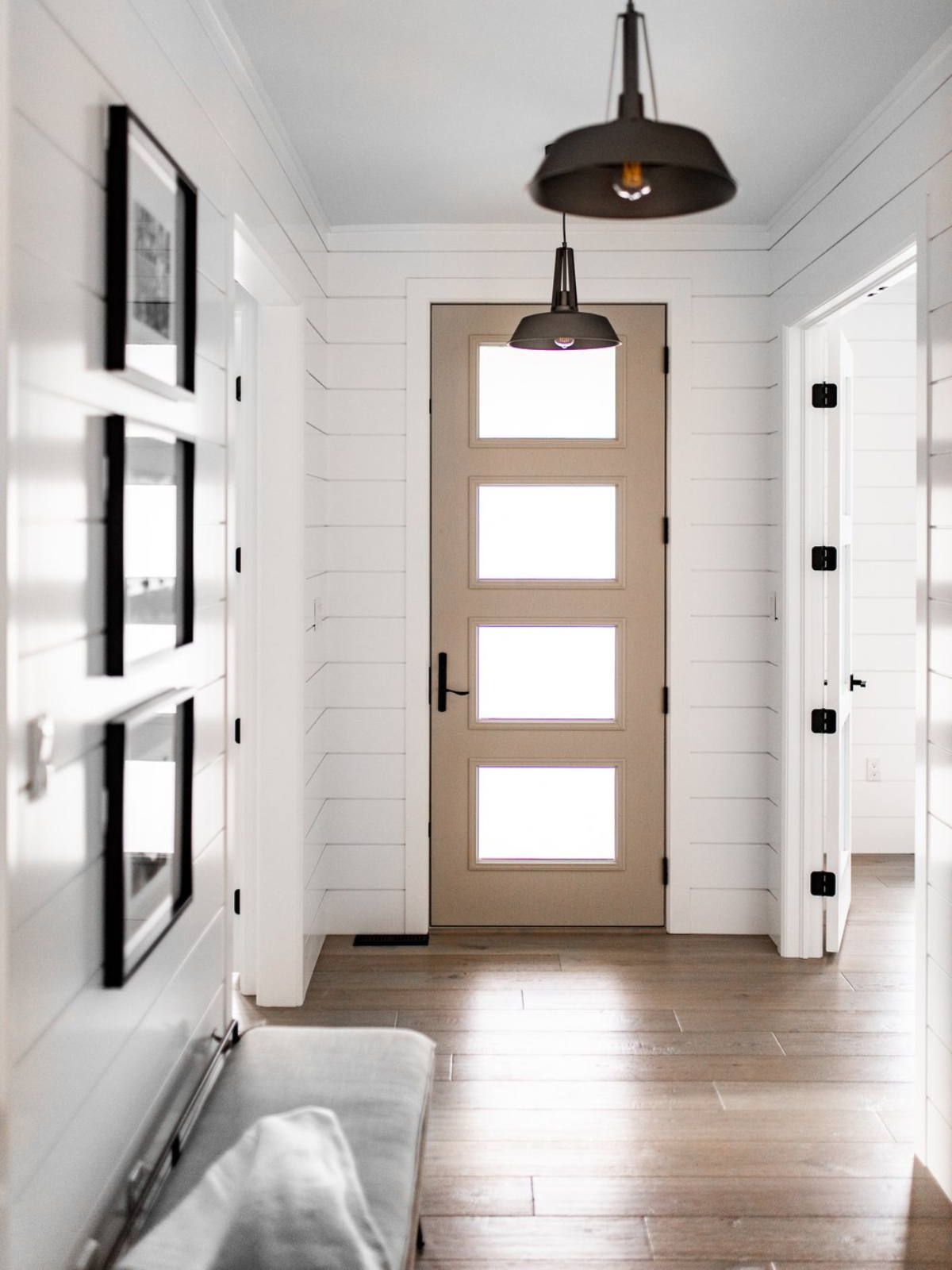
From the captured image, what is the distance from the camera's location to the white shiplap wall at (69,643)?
1357 millimetres

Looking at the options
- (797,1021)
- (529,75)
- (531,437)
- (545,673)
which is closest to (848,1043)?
(797,1021)

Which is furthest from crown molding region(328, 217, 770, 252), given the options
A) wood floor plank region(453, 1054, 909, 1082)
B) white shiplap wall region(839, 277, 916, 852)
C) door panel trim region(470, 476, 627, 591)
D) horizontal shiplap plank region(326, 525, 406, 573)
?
wood floor plank region(453, 1054, 909, 1082)

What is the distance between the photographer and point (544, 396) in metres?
4.29

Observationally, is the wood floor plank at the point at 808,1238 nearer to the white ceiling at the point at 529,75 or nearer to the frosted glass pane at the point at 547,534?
the frosted glass pane at the point at 547,534

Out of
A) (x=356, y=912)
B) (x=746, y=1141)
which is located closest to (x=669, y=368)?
(x=356, y=912)

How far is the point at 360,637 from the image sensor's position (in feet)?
14.1

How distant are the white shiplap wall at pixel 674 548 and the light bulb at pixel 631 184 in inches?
107

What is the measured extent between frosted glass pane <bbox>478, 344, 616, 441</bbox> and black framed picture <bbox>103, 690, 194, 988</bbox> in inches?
96.5

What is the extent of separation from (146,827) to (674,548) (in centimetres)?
282

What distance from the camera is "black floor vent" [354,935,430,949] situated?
13.8ft

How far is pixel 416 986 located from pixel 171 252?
103 inches

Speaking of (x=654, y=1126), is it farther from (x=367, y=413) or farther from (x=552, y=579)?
(x=367, y=413)

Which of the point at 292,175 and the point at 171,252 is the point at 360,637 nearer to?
the point at 292,175

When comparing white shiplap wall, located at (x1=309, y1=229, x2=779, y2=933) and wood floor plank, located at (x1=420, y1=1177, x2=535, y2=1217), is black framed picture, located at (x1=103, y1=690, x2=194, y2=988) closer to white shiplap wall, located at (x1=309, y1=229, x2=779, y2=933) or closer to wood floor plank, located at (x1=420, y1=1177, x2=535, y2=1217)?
wood floor plank, located at (x1=420, y1=1177, x2=535, y2=1217)
